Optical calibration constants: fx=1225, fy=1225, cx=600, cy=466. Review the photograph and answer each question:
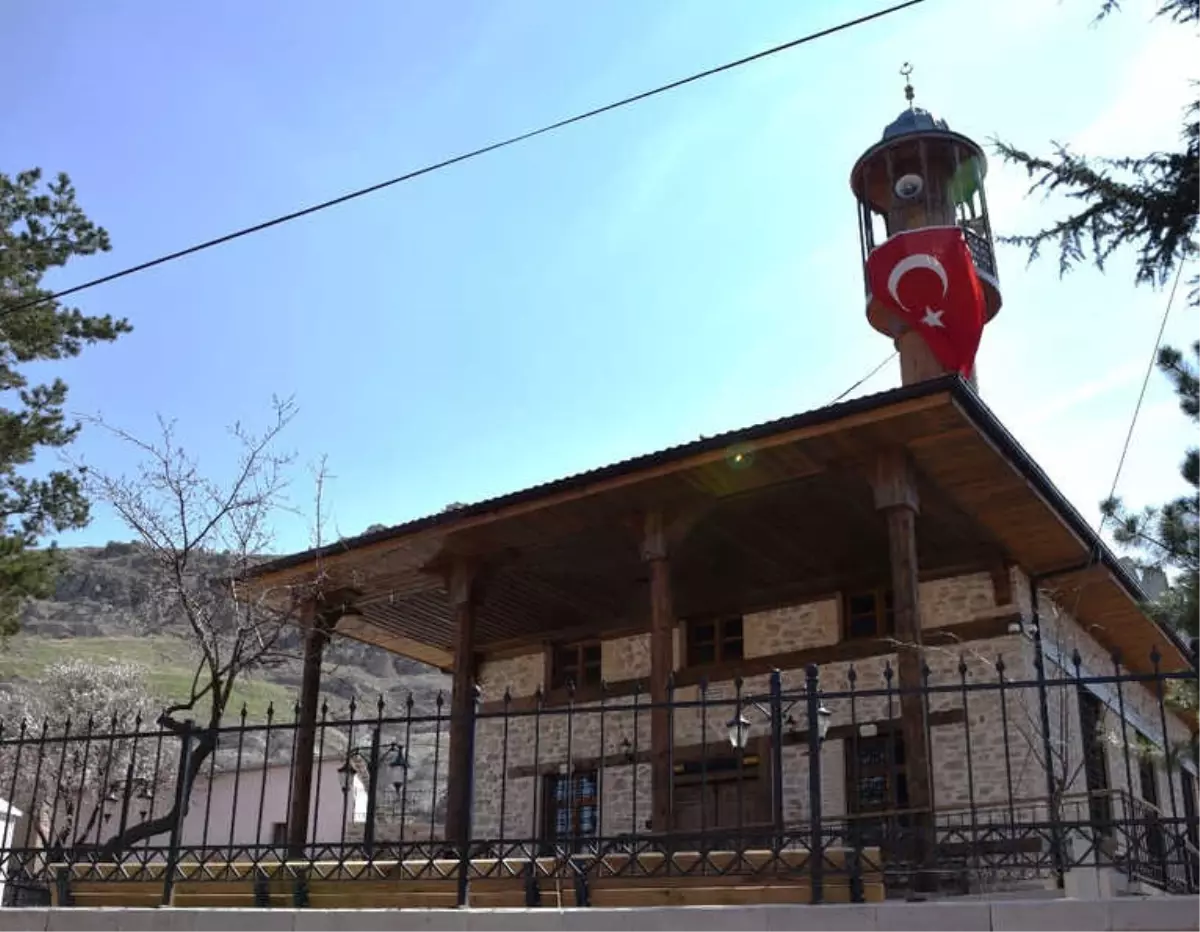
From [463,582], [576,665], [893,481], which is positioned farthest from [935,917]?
[576,665]

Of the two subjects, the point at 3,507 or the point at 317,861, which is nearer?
the point at 317,861

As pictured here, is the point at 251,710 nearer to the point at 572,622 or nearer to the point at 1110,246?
Answer: the point at 572,622

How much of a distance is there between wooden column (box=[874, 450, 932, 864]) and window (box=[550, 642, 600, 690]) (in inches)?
269

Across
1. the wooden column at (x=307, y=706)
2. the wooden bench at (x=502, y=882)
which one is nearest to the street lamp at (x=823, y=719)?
the wooden bench at (x=502, y=882)

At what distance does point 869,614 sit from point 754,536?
76.9 inches

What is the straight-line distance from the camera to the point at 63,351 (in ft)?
57.0

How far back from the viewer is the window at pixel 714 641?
1595 centimetres

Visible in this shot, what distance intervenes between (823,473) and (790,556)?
9.94 feet

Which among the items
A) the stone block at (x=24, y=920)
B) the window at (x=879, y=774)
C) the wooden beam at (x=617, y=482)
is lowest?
the stone block at (x=24, y=920)

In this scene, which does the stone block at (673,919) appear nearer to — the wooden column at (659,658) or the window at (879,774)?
the wooden column at (659,658)

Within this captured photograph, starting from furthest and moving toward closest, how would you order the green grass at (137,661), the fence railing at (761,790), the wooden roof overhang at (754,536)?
the green grass at (137,661), the wooden roof overhang at (754,536), the fence railing at (761,790)

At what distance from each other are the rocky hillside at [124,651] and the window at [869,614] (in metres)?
39.5

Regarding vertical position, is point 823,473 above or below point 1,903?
above

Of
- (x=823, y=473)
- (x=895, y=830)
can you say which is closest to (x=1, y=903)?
(x=895, y=830)
